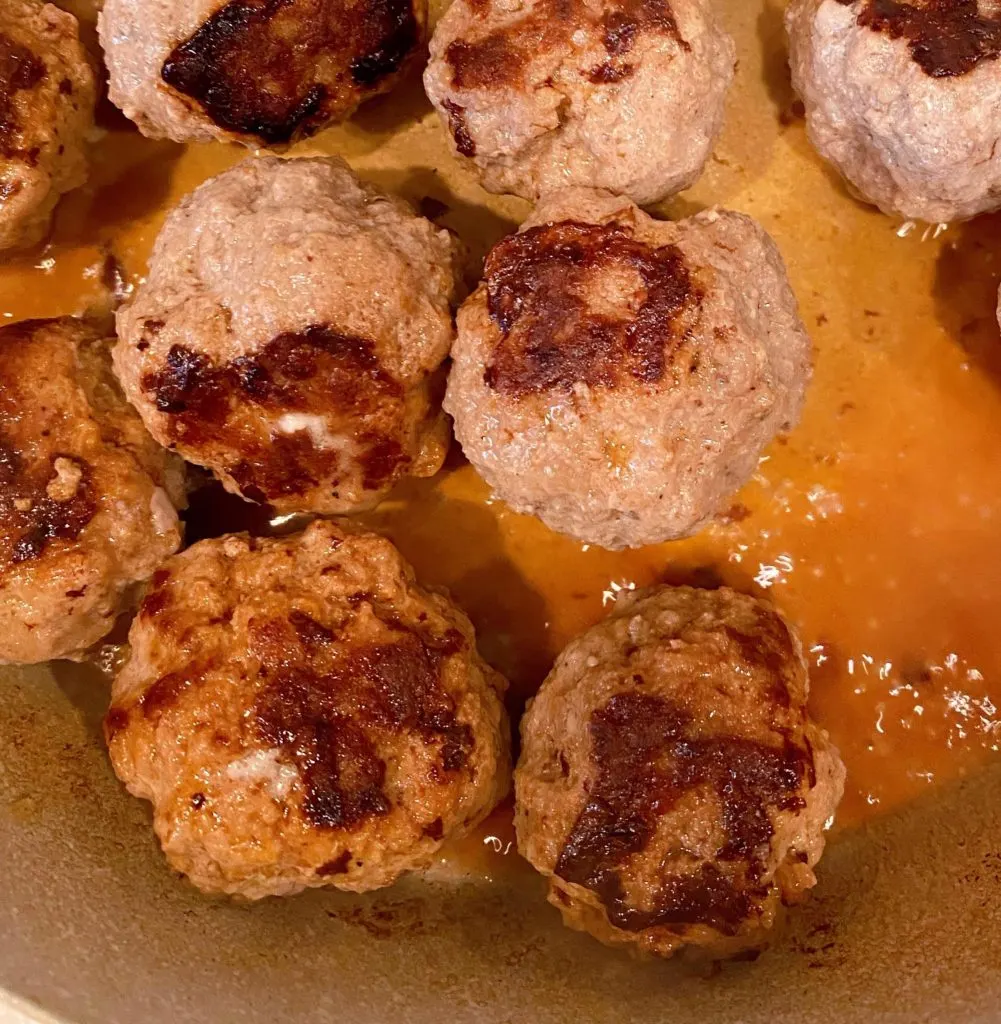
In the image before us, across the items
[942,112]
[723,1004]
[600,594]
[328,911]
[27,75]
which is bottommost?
[723,1004]

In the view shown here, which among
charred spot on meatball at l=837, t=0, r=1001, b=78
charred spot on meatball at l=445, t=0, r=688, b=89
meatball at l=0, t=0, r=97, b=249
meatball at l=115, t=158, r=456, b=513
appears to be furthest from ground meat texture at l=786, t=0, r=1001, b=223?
meatball at l=0, t=0, r=97, b=249

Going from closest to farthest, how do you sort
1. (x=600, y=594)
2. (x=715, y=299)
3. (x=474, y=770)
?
(x=715, y=299) < (x=474, y=770) < (x=600, y=594)

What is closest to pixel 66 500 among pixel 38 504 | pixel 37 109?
pixel 38 504

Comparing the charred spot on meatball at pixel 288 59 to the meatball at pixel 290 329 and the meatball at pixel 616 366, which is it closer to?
the meatball at pixel 290 329

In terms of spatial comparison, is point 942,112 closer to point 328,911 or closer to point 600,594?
point 600,594

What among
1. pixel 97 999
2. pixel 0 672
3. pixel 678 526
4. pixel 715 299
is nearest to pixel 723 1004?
pixel 678 526

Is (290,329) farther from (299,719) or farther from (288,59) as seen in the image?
(299,719)
